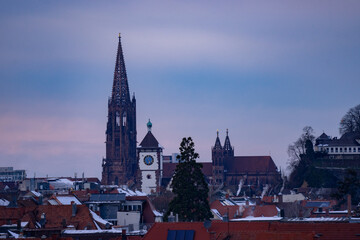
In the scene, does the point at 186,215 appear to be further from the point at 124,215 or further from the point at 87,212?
the point at 124,215

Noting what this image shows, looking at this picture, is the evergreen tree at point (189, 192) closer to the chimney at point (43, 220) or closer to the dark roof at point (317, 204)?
the chimney at point (43, 220)

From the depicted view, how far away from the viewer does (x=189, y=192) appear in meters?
83.6

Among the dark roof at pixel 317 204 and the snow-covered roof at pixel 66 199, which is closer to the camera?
the snow-covered roof at pixel 66 199

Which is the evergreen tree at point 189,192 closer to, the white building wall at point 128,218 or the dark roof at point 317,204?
the white building wall at point 128,218

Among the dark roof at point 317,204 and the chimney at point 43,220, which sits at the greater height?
the dark roof at point 317,204

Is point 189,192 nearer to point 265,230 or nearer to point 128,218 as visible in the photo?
point 128,218

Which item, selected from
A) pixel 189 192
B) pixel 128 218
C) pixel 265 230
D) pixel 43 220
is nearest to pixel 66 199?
pixel 128 218

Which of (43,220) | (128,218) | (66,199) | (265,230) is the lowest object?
(265,230)

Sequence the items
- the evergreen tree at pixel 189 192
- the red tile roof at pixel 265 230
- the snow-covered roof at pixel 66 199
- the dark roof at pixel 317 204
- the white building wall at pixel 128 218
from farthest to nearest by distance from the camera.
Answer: the dark roof at pixel 317 204 → the snow-covered roof at pixel 66 199 → the white building wall at pixel 128 218 → the evergreen tree at pixel 189 192 → the red tile roof at pixel 265 230

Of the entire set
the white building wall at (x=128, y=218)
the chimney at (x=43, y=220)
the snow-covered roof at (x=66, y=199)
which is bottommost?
the chimney at (x=43, y=220)

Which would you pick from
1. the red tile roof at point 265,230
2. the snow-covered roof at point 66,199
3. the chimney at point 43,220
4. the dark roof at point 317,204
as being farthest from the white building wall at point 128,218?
the red tile roof at point 265,230

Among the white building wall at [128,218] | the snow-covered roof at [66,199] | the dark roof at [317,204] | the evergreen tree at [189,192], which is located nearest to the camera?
the evergreen tree at [189,192]

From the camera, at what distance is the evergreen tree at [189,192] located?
83000 millimetres

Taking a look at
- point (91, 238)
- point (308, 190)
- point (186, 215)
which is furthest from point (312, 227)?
point (308, 190)
